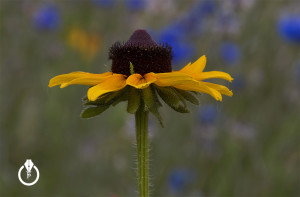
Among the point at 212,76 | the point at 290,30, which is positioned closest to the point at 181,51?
the point at 290,30

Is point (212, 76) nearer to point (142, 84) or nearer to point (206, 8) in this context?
point (142, 84)

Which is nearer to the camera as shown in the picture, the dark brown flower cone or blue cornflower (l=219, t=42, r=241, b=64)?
the dark brown flower cone

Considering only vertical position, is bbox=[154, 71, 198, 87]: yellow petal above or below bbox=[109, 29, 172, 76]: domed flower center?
below

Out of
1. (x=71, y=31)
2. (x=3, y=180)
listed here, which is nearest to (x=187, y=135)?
(x=3, y=180)

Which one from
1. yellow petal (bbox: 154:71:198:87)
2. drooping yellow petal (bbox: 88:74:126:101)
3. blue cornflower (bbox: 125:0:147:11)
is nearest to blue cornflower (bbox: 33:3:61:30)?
blue cornflower (bbox: 125:0:147:11)

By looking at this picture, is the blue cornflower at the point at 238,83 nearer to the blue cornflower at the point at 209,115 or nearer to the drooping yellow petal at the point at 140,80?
the blue cornflower at the point at 209,115

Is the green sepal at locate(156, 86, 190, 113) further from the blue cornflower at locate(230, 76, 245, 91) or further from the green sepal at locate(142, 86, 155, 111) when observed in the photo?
the blue cornflower at locate(230, 76, 245, 91)
